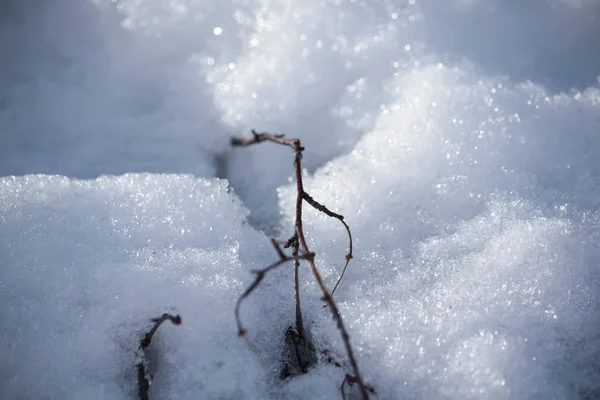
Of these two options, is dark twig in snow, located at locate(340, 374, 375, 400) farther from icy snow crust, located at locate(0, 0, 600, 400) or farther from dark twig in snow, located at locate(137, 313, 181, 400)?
dark twig in snow, located at locate(137, 313, 181, 400)

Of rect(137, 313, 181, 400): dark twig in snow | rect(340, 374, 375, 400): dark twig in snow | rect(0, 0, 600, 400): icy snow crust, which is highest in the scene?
rect(0, 0, 600, 400): icy snow crust

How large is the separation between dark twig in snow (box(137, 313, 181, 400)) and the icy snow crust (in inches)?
1.2

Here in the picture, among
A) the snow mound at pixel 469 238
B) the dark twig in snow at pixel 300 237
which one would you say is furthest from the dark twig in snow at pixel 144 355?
the snow mound at pixel 469 238

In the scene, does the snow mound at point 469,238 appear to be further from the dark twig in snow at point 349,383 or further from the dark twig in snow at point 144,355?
the dark twig in snow at point 144,355

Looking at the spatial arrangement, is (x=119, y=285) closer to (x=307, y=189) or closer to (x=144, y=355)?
(x=144, y=355)

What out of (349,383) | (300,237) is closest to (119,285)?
(300,237)

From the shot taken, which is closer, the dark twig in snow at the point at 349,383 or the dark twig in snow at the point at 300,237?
the dark twig in snow at the point at 300,237

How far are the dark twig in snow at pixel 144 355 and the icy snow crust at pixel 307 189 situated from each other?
0.03m

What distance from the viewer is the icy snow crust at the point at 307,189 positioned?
1140 mm

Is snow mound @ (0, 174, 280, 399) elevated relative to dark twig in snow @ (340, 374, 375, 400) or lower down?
elevated

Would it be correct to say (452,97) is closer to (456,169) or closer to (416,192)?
(456,169)

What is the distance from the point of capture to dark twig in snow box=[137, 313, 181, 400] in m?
1.08

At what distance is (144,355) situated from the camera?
115 centimetres

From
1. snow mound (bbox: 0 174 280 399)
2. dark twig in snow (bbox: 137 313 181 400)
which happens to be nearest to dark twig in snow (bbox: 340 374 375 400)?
snow mound (bbox: 0 174 280 399)
